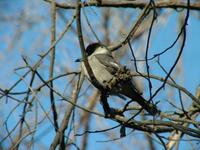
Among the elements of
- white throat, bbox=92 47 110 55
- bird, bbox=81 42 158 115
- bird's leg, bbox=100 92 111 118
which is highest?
white throat, bbox=92 47 110 55

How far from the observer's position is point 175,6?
5.22 metres

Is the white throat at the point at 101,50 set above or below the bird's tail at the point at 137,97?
above

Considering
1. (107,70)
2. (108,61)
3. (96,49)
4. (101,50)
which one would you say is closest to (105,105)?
(107,70)

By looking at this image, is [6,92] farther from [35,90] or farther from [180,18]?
[180,18]

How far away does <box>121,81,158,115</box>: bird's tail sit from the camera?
3.97 m

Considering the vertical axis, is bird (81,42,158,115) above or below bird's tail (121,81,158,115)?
above

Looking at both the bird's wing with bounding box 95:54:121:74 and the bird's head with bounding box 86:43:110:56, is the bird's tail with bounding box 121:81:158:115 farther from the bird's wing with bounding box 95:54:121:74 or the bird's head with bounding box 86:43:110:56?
the bird's head with bounding box 86:43:110:56

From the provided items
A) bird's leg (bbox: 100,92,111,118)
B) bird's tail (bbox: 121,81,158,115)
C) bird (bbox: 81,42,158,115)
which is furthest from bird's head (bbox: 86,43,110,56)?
bird's leg (bbox: 100,92,111,118)

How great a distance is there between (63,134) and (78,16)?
1.15 meters

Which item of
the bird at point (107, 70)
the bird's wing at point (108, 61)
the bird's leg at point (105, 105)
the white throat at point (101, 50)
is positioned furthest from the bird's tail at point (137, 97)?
the white throat at point (101, 50)

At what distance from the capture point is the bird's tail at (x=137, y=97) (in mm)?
3969

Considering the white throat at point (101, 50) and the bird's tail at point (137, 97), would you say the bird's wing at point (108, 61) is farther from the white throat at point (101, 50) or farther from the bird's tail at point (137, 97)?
the bird's tail at point (137, 97)

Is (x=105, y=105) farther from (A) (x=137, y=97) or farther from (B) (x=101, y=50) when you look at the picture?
(B) (x=101, y=50)

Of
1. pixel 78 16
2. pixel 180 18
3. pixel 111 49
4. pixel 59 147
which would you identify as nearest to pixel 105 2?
pixel 111 49
